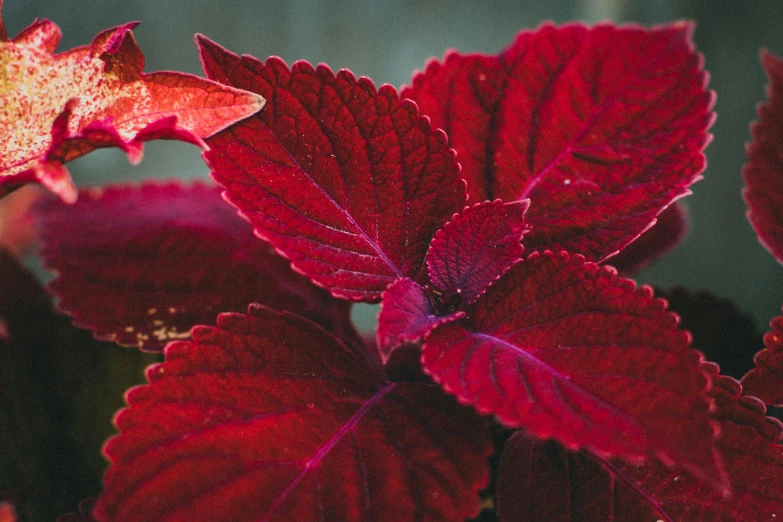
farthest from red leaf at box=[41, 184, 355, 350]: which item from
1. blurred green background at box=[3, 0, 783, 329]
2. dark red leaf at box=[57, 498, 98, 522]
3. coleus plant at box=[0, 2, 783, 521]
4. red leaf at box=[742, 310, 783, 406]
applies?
blurred green background at box=[3, 0, 783, 329]

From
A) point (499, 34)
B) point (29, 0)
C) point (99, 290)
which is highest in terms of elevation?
point (499, 34)

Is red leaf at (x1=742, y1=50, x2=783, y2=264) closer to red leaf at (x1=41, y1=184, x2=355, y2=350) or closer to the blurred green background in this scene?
red leaf at (x1=41, y1=184, x2=355, y2=350)

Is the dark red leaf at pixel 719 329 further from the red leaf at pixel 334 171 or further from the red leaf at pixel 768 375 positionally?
the red leaf at pixel 334 171

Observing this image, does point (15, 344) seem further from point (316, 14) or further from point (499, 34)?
point (499, 34)

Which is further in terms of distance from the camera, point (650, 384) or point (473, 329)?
point (473, 329)

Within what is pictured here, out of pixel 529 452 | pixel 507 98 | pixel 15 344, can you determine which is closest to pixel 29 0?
pixel 15 344

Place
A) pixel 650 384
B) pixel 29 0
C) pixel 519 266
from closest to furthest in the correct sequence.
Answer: pixel 650 384 → pixel 519 266 → pixel 29 0
